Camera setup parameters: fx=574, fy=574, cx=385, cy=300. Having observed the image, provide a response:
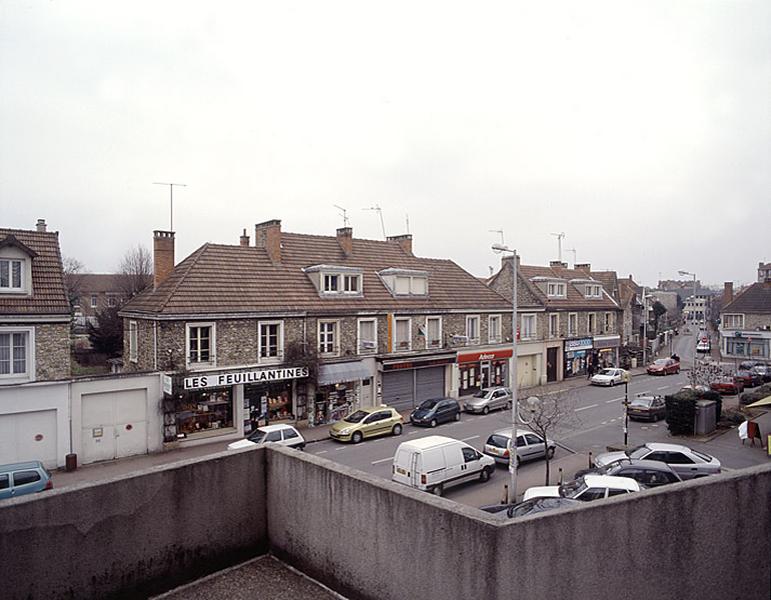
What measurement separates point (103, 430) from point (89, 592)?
60.8 feet

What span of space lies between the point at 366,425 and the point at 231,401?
5923 mm

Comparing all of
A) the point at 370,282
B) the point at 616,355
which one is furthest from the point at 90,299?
the point at 616,355

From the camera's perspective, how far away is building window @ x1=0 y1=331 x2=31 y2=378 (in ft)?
63.8

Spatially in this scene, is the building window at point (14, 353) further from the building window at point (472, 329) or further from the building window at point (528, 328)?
the building window at point (528, 328)

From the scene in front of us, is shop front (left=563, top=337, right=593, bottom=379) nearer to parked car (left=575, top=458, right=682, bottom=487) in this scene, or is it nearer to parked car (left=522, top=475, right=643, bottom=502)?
parked car (left=575, top=458, right=682, bottom=487)

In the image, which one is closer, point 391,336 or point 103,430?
point 103,430

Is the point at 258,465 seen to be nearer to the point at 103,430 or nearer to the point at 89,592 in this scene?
the point at 89,592

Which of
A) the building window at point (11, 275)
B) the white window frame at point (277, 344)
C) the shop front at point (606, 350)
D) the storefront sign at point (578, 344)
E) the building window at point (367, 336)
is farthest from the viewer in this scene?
the shop front at point (606, 350)

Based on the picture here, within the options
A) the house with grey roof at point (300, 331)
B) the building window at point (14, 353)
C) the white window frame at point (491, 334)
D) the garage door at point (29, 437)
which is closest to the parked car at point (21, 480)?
the garage door at point (29, 437)

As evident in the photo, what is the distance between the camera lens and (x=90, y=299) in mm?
79125

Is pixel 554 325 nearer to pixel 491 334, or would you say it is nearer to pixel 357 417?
pixel 491 334

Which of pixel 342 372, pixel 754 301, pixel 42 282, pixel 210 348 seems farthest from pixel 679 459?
pixel 754 301

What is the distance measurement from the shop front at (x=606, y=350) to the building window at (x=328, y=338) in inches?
1022

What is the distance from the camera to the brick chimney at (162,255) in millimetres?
25391
